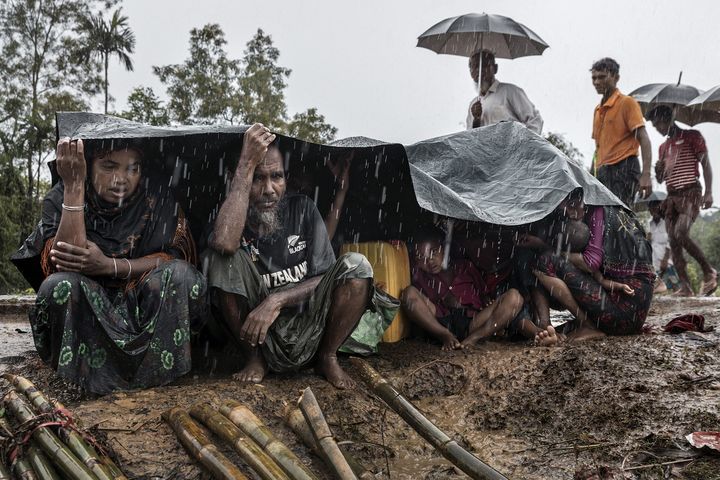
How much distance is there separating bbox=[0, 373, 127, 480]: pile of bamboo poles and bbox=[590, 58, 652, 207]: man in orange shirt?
5.82 m

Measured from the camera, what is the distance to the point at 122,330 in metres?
3.38

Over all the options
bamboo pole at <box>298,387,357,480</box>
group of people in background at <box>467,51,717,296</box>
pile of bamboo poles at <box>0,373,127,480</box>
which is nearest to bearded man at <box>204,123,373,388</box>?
bamboo pole at <box>298,387,357,480</box>

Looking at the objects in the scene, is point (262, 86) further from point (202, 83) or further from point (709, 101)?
point (709, 101)

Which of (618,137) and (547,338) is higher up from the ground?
(618,137)

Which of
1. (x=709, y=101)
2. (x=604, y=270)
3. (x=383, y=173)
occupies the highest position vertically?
(x=709, y=101)

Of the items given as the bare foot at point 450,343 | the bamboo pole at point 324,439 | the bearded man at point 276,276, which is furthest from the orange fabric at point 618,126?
the bamboo pole at point 324,439

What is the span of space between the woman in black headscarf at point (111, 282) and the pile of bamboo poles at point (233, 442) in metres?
0.56

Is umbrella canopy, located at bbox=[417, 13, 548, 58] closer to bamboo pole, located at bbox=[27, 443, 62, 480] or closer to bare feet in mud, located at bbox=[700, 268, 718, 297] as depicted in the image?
bare feet in mud, located at bbox=[700, 268, 718, 297]

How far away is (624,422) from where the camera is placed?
313 cm

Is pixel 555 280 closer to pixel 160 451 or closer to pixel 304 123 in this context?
pixel 160 451

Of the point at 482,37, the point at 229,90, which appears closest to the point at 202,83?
the point at 229,90

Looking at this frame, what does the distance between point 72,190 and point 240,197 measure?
2.80ft

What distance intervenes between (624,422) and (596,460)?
0.40 m

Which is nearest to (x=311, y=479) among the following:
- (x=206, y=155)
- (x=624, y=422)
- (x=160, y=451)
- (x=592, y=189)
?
(x=160, y=451)
